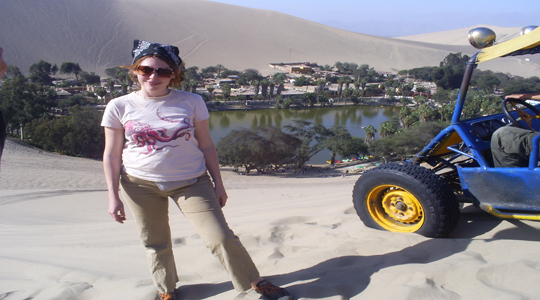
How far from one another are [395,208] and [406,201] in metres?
0.14

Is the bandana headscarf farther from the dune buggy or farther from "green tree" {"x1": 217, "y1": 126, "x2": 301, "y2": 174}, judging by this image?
"green tree" {"x1": 217, "y1": 126, "x2": 301, "y2": 174}

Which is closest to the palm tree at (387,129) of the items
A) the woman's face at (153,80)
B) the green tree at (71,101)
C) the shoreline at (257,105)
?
the shoreline at (257,105)

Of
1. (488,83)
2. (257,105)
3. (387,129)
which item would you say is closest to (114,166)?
(387,129)

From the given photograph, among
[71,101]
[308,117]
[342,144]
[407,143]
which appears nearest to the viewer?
[407,143]

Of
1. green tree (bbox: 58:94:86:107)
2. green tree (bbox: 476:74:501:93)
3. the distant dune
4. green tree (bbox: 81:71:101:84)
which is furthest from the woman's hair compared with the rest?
the distant dune

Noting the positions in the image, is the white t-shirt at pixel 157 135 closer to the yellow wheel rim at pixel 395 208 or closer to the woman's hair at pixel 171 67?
the woman's hair at pixel 171 67

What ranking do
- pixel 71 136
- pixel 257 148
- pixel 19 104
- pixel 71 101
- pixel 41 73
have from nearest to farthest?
pixel 257 148 < pixel 71 136 < pixel 19 104 < pixel 71 101 < pixel 41 73

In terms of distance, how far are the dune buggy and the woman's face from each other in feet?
6.83

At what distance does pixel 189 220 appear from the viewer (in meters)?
2.51

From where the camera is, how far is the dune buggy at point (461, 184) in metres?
3.07

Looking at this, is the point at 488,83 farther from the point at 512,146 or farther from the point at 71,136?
the point at 512,146

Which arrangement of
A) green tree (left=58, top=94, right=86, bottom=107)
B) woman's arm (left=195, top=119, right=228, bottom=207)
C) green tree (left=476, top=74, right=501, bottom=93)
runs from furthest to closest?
1. green tree (left=476, top=74, right=501, bottom=93)
2. green tree (left=58, top=94, right=86, bottom=107)
3. woman's arm (left=195, top=119, right=228, bottom=207)

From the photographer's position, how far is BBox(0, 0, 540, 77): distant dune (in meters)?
102

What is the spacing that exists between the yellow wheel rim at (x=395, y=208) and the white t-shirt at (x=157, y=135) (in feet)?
6.22
